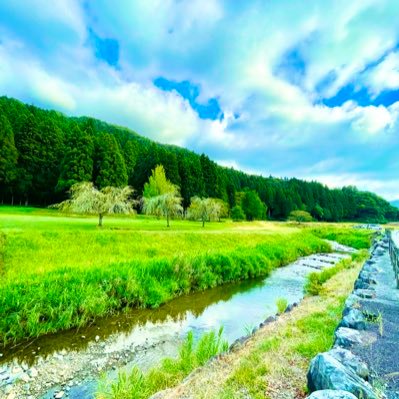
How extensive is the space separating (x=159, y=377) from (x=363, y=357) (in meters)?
3.44

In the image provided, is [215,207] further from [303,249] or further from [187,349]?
[187,349]

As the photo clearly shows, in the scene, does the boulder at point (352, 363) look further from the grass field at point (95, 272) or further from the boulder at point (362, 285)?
the grass field at point (95, 272)

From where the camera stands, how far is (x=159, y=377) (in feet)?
Result: 16.4

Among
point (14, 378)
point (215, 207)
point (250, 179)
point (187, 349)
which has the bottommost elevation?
point (14, 378)

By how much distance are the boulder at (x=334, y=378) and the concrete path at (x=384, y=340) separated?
0.38 metres

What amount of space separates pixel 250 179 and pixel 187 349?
96.5 m

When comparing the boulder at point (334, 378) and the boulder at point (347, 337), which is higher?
the boulder at point (334, 378)

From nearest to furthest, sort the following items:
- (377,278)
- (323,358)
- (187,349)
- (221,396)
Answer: (323,358), (221,396), (187,349), (377,278)

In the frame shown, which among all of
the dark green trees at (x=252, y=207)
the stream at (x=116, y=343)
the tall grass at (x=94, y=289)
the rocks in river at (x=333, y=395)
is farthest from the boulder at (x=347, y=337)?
the dark green trees at (x=252, y=207)

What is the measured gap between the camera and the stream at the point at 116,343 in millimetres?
5597

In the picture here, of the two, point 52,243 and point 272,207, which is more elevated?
point 272,207

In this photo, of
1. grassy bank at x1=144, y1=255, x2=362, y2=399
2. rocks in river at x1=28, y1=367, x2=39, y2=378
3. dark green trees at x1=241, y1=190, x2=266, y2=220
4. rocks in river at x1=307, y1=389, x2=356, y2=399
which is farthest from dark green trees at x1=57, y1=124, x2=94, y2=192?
rocks in river at x1=307, y1=389, x2=356, y2=399

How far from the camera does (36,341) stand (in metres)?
7.15

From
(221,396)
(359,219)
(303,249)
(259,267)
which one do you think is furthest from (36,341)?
(359,219)
